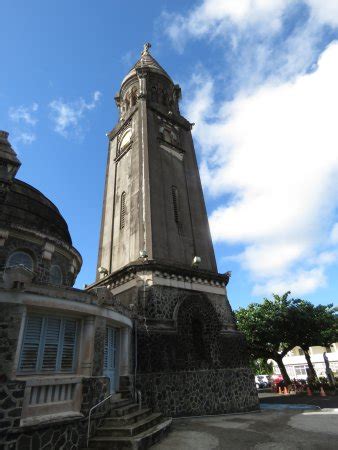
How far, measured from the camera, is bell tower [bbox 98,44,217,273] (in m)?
17.6

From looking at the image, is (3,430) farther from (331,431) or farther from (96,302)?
(331,431)

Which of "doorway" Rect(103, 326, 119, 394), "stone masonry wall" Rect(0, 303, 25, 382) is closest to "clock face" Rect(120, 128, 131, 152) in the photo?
"doorway" Rect(103, 326, 119, 394)

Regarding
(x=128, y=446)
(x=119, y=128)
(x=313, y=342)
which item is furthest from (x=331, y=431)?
(x=119, y=128)

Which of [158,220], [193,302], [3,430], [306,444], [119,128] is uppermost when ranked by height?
[119,128]

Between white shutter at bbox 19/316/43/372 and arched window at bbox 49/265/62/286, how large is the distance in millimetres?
4316

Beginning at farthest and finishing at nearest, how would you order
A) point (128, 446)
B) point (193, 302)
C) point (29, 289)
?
point (193, 302)
point (29, 289)
point (128, 446)

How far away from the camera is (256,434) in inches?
370

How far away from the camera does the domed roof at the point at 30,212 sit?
12172 millimetres

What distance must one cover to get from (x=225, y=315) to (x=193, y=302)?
257 cm

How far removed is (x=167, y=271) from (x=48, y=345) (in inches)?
323

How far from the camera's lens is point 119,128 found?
995 inches

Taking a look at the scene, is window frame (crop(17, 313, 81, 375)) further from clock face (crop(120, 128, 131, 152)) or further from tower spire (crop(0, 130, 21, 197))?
clock face (crop(120, 128, 131, 152))

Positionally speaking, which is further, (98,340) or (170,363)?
(170,363)

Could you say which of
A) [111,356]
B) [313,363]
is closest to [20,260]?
[111,356]
